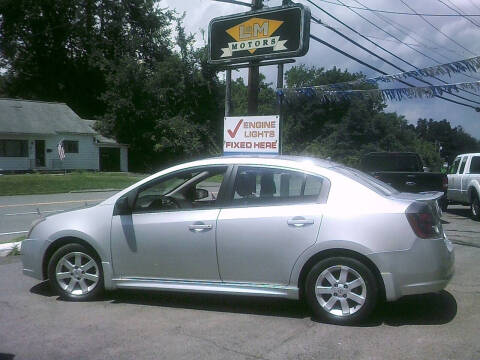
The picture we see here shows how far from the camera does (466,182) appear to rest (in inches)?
585

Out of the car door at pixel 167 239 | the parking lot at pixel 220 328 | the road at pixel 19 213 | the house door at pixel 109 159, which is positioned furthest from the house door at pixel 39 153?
the car door at pixel 167 239

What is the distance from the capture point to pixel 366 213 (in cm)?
487

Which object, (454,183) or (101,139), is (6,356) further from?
(101,139)

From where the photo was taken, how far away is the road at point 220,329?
4.27 m

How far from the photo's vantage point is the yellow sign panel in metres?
12.5

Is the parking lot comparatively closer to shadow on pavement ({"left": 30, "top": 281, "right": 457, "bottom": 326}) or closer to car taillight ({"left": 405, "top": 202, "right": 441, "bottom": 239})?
shadow on pavement ({"left": 30, "top": 281, "right": 457, "bottom": 326})

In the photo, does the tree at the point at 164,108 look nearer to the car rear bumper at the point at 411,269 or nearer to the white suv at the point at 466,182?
the white suv at the point at 466,182

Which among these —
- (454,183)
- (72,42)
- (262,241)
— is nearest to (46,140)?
(72,42)

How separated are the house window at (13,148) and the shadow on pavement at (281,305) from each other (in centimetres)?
3437

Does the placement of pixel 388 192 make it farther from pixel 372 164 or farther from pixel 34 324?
Answer: pixel 372 164

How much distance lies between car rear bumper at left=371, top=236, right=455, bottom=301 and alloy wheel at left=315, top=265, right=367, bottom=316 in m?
0.24

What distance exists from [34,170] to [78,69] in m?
18.6

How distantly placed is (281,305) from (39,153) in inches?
1482

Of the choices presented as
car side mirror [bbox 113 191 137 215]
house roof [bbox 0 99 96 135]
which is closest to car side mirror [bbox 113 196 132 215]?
car side mirror [bbox 113 191 137 215]
